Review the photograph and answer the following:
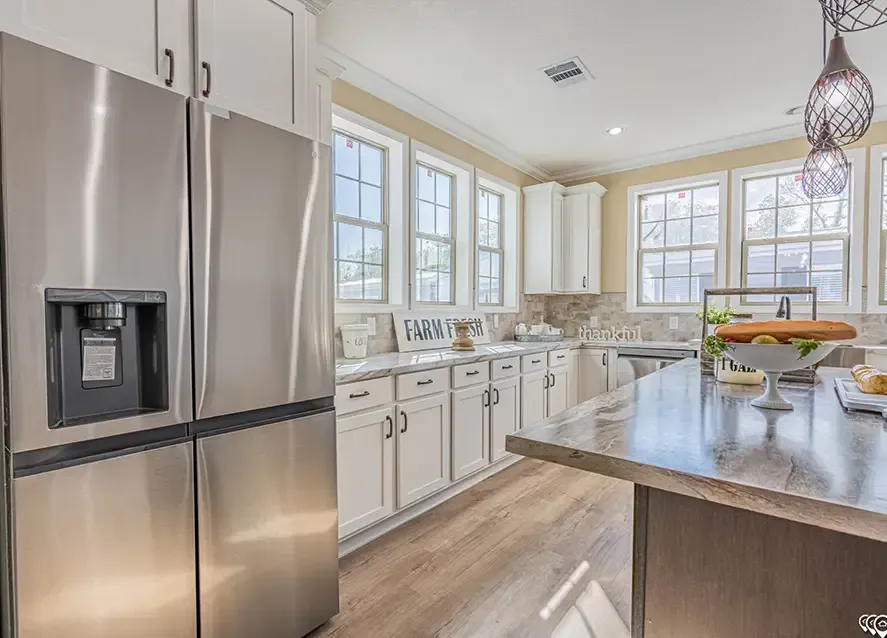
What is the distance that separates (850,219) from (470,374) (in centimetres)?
350

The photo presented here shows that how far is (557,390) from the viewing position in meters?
4.20

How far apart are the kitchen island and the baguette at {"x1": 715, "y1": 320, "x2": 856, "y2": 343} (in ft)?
0.71

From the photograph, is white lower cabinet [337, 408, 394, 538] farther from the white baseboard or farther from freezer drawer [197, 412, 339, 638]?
freezer drawer [197, 412, 339, 638]

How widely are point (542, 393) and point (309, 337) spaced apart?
8.73 feet

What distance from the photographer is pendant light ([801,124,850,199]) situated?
84.4 inches

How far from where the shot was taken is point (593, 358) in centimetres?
449

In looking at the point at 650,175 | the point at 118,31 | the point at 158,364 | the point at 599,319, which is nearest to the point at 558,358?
the point at 599,319

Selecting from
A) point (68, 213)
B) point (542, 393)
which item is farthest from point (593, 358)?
point (68, 213)

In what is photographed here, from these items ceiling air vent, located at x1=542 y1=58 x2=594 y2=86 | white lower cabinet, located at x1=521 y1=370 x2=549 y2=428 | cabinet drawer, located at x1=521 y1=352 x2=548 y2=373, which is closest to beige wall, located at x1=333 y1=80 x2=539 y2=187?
ceiling air vent, located at x1=542 y1=58 x2=594 y2=86

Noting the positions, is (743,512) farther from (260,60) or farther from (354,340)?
(354,340)

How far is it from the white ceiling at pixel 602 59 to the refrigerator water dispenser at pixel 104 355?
191cm

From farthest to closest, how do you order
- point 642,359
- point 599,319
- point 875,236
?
point 599,319
point 642,359
point 875,236

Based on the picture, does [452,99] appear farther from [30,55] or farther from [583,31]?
[30,55]

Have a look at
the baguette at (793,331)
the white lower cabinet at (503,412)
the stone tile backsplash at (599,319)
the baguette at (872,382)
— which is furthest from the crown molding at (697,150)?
the baguette at (793,331)
